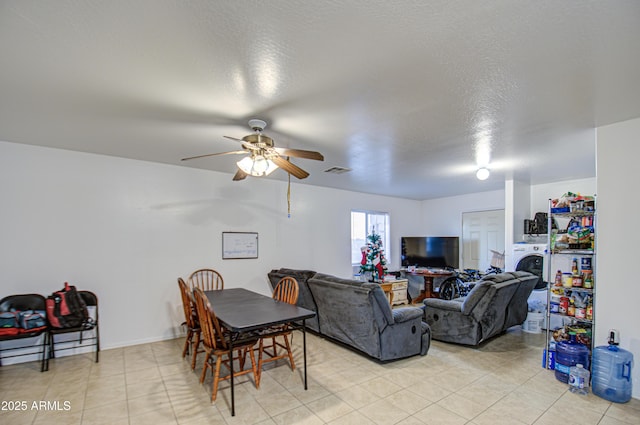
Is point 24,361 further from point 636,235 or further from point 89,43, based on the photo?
point 636,235

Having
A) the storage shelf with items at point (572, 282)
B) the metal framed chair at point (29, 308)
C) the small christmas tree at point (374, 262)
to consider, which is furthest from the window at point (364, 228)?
the metal framed chair at point (29, 308)

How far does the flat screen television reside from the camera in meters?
6.75

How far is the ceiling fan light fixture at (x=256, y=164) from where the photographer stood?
107 inches

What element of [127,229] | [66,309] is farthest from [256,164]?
[66,309]

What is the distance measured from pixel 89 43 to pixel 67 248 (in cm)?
301

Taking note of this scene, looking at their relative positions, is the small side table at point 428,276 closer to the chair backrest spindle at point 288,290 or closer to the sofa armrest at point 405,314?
the sofa armrest at point 405,314

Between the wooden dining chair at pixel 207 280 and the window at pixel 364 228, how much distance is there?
2961 millimetres

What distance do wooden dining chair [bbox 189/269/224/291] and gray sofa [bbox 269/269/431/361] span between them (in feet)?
5.01

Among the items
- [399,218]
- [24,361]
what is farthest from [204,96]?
[399,218]

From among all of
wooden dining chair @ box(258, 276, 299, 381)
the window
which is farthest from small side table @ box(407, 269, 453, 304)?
wooden dining chair @ box(258, 276, 299, 381)

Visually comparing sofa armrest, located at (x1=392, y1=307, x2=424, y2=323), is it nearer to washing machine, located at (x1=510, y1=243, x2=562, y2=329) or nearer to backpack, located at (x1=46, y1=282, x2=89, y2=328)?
washing machine, located at (x1=510, y1=243, x2=562, y2=329)

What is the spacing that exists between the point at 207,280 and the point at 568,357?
14.5 feet

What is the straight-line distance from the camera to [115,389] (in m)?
2.86

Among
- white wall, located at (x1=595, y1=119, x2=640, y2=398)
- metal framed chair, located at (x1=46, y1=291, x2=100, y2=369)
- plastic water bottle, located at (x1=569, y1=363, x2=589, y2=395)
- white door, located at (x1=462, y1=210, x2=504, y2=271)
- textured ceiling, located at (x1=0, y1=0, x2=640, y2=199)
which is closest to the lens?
textured ceiling, located at (x1=0, y1=0, x2=640, y2=199)
